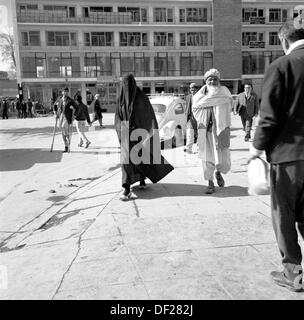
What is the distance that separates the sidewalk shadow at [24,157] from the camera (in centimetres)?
1151

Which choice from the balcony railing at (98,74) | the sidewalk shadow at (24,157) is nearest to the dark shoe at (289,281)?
the sidewalk shadow at (24,157)

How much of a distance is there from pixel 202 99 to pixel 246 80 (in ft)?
163

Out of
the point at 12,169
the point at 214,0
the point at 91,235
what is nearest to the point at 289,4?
the point at 214,0

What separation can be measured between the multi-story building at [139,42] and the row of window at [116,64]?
109mm

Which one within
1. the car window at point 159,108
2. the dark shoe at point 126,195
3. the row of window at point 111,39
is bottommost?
the dark shoe at point 126,195

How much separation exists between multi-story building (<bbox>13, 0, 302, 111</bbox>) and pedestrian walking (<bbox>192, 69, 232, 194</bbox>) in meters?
42.4

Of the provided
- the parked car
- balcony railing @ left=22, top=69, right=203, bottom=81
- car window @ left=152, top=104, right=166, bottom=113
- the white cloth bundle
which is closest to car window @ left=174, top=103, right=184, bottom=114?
the parked car

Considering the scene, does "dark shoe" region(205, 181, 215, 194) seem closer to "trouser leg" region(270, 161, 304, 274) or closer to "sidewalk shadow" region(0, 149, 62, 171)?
"trouser leg" region(270, 161, 304, 274)

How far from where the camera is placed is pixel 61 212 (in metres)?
6.68

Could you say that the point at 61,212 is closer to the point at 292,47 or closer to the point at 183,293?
the point at 183,293

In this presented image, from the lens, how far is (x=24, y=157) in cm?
1302

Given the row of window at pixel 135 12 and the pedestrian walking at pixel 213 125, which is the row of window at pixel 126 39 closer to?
the row of window at pixel 135 12

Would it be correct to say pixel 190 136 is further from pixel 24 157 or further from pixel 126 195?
pixel 126 195

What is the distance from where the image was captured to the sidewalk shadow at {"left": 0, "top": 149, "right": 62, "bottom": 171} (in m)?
11.5
